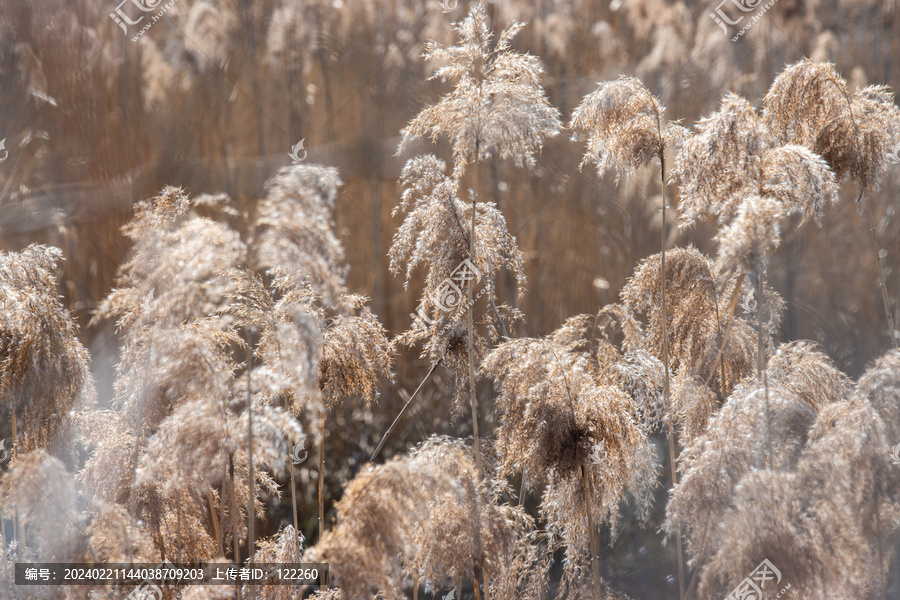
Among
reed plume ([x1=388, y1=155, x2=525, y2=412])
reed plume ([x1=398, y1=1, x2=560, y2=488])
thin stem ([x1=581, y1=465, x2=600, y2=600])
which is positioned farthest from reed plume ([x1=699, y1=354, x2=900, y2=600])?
reed plume ([x1=388, y1=155, x2=525, y2=412])

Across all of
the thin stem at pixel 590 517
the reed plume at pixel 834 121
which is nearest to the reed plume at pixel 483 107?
the thin stem at pixel 590 517

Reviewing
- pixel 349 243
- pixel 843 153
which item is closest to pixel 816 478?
pixel 843 153

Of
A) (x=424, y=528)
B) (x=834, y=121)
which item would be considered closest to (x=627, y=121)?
(x=834, y=121)

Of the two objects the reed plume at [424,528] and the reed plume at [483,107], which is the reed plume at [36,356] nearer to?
the reed plume at [424,528]

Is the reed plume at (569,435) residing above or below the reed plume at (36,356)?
below

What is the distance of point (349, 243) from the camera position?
394 cm

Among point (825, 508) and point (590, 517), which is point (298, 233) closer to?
point (590, 517)

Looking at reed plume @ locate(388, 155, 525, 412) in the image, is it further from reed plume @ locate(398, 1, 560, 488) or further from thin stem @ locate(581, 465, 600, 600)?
thin stem @ locate(581, 465, 600, 600)

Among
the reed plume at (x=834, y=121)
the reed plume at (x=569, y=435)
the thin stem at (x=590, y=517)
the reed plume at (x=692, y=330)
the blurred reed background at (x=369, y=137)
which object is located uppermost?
the blurred reed background at (x=369, y=137)

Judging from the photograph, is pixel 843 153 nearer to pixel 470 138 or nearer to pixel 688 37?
pixel 470 138

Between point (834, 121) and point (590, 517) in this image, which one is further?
point (834, 121)

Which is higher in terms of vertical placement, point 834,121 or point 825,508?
point 834,121

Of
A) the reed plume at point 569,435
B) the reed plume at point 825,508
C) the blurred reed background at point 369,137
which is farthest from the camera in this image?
the blurred reed background at point 369,137

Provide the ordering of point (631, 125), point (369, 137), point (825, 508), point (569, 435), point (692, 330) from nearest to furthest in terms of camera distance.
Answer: point (825, 508) < point (569, 435) < point (631, 125) < point (692, 330) < point (369, 137)
